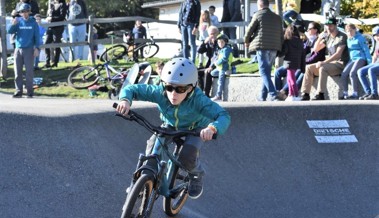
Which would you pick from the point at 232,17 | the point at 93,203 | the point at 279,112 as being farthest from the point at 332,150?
the point at 232,17

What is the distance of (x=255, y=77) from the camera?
50.9 ft

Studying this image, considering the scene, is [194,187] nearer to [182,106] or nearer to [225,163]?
[182,106]

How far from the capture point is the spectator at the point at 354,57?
1356cm

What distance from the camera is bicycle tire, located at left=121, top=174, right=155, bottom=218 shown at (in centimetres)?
567

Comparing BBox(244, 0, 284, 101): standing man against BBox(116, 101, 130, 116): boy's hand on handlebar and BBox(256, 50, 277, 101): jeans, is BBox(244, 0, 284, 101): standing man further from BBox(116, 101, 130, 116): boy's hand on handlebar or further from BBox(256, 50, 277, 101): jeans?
BBox(116, 101, 130, 116): boy's hand on handlebar

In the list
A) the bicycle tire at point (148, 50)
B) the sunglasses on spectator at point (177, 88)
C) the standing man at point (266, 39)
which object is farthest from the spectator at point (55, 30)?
the sunglasses on spectator at point (177, 88)

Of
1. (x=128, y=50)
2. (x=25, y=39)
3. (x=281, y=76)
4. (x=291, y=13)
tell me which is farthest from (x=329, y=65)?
(x=128, y=50)

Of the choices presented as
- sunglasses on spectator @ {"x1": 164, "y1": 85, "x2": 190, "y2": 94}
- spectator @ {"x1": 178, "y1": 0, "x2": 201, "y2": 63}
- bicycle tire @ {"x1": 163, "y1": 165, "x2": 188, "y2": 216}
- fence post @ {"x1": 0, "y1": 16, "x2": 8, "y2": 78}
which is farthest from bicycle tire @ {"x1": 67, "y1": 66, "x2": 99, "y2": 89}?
sunglasses on spectator @ {"x1": 164, "y1": 85, "x2": 190, "y2": 94}

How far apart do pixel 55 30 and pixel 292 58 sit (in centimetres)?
980

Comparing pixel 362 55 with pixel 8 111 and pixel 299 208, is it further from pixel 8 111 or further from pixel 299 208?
pixel 8 111

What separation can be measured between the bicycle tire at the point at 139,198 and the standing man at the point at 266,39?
7695mm

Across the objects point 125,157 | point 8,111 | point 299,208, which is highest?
point 8,111

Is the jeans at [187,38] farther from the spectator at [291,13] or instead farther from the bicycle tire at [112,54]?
the bicycle tire at [112,54]

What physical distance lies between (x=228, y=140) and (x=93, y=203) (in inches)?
121
